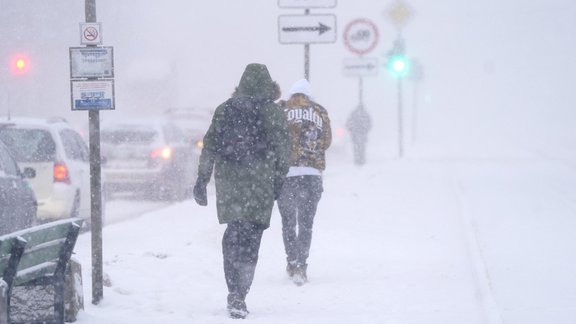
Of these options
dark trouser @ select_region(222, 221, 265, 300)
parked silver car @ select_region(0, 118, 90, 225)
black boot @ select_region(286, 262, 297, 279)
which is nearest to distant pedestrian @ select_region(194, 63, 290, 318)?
dark trouser @ select_region(222, 221, 265, 300)

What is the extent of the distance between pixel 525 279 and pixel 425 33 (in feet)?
372

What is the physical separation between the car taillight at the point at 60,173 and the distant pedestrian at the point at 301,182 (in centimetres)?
457

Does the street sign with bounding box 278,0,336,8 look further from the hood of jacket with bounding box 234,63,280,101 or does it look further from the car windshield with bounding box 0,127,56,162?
the hood of jacket with bounding box 234,63,280,101

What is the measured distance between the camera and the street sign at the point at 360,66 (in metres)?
19.8

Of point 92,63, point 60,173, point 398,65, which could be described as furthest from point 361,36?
point 92,63

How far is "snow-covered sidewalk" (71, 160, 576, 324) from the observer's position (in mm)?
7965

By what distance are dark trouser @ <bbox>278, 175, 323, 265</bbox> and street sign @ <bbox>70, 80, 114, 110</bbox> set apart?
2148 mm

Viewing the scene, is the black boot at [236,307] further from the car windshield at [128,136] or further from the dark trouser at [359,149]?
the dark trouser at [359,149]

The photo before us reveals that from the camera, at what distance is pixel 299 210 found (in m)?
9.41

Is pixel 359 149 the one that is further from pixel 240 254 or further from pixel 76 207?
pixel 240 254

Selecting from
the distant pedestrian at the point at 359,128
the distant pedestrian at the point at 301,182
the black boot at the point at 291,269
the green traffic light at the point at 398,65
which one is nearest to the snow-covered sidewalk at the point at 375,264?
the black boot at the point at 291,269

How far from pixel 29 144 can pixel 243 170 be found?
20.6ft

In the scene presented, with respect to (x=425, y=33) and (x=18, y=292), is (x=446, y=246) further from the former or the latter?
(x=425, y=33)

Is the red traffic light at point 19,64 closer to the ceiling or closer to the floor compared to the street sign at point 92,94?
closer to the ceiling
